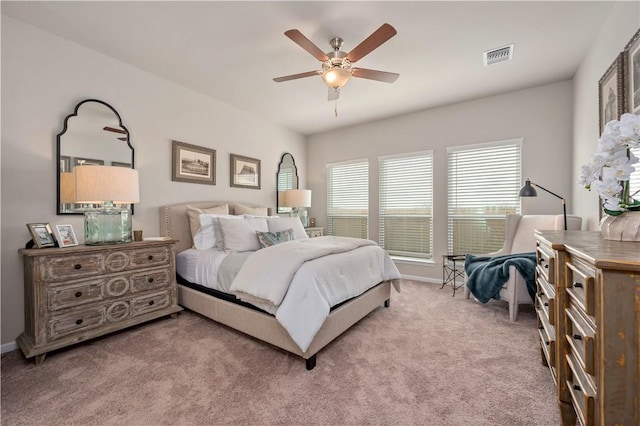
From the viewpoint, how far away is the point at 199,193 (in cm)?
370

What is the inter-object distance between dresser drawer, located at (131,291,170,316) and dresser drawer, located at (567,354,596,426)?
122 inches

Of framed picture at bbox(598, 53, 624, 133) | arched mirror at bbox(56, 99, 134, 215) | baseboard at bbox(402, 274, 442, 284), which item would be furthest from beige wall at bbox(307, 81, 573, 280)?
arched mirror at bbox(56, 99, 134, 215)

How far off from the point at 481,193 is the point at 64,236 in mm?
4763

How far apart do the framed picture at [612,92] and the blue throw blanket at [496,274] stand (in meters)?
1.34

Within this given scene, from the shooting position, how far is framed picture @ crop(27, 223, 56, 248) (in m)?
2.15

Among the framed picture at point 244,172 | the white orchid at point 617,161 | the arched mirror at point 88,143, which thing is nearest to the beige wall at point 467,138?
the framed picture at point 244,172

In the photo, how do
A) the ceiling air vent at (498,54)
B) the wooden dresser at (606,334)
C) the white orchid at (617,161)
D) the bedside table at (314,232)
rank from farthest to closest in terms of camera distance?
the bedside table at (314,232), the ceiling air vent at (498,54), the white orchid at (617,161), the wooden dresser at (606,334)

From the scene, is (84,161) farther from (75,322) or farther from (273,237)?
(273,237)

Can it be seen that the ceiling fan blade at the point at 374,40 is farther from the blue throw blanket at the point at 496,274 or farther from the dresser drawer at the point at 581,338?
the blue throw blanket at the point at 496,274

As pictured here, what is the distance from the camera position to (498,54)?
2730mm

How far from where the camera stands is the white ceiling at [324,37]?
2.13 metres

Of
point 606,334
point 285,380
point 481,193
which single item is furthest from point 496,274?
point 285,380

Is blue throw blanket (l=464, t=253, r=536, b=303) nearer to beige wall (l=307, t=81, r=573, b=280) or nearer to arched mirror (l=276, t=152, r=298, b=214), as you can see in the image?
beige wall (l=307, t=81, r=573, b=280)

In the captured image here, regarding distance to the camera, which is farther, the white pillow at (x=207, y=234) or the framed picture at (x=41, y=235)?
the white pillow at (x=207, y=234)
